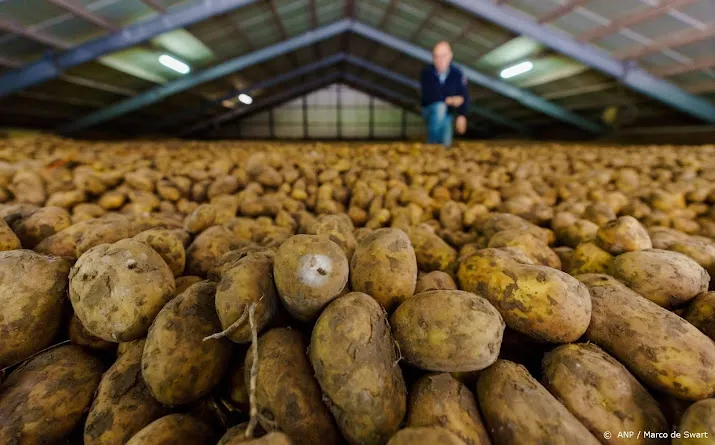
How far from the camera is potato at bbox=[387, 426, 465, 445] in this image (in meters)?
0.68

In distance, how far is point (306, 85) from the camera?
15945mm

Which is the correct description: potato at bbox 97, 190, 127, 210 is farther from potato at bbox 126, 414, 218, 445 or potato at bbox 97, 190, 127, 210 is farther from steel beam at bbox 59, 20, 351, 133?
steel beam at bbox 59, 20, 351, 133

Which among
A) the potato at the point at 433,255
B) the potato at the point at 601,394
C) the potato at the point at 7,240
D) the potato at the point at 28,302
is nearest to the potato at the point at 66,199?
the potato at the point at 7,240

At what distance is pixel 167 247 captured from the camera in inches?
50.7

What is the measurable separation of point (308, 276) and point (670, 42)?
778cm

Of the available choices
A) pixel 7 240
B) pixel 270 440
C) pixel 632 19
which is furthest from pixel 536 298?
pixel 632 19

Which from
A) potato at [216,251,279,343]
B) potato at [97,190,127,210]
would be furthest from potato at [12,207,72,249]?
potato at [216,251,279,343]

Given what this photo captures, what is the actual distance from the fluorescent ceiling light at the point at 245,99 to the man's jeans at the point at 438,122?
32.0 feet

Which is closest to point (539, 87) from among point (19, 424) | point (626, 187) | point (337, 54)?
point (337, 54)

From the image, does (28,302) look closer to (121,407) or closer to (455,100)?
(121,407)

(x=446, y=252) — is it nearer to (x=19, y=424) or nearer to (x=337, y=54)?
(x=19, y=424)

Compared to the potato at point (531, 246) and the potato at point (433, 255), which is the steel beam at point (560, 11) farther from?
the potato at point (433, 255)

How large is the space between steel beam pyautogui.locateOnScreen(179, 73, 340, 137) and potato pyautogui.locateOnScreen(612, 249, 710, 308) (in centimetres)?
1612

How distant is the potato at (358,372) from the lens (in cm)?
80
